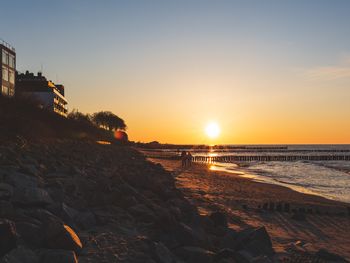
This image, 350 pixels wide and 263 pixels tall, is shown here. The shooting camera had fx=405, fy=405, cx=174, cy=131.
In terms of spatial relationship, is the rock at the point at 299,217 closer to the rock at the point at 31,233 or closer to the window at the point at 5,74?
the rock at the point at 31,233

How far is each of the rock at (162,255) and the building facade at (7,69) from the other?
54.8 metres

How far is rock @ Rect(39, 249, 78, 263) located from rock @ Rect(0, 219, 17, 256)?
1.07 feet

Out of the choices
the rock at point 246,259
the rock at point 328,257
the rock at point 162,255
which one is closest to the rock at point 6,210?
the rock at point 162,255

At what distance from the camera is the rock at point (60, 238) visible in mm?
4633

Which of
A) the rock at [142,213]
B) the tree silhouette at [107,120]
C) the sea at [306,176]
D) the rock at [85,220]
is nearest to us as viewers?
the rock at [85,220]

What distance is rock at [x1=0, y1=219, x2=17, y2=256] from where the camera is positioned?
4.18 meters

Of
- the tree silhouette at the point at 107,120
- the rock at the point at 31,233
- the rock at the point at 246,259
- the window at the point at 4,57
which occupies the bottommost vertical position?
the rock at the point at 246,259

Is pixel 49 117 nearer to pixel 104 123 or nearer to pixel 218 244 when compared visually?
pixel 218 244

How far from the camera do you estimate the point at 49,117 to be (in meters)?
37.1

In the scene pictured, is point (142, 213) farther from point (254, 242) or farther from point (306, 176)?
point (306, 176)

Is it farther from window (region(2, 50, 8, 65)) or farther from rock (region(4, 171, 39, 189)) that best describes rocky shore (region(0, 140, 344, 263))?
window (region(2, 50, 8, 65))

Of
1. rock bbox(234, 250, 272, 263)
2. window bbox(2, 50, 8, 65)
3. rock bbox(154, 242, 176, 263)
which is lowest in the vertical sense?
rock bbox(234, 250, 272, 263)

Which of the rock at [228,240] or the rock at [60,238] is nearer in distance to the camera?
the rock at [60,238]

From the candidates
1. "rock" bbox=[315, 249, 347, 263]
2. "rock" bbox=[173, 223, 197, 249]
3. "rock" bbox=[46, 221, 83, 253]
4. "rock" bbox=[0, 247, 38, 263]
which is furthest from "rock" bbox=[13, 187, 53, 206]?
"rock" bbox=[315, 249, 347, 263]
